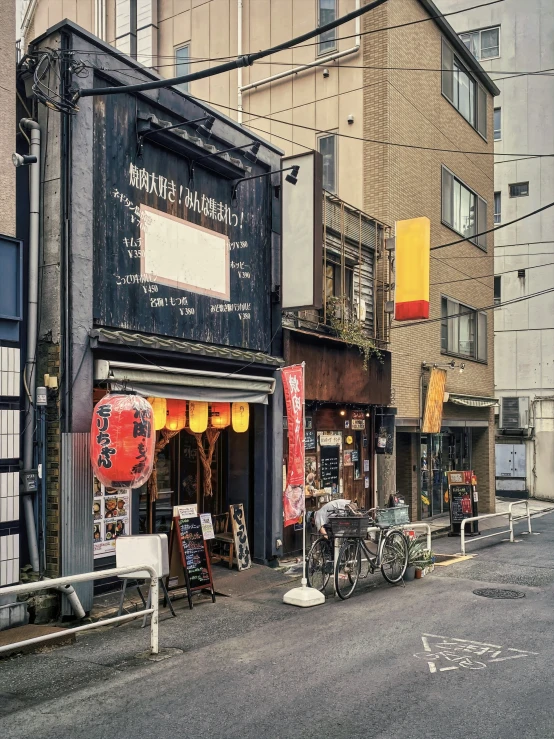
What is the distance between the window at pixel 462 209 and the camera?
75.1 ft

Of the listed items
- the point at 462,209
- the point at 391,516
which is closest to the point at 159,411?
the point at 391,516

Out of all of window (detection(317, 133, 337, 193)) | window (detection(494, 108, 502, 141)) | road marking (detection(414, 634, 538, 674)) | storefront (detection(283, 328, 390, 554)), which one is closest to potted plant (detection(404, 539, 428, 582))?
storefront (detection(283, 328, 390, 554))

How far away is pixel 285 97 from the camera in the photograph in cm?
2112

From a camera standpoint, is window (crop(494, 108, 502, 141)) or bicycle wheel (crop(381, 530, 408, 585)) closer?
bicycle wheel (crop(381, 530, 408, 585))

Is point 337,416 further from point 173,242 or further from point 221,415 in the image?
point 173,242

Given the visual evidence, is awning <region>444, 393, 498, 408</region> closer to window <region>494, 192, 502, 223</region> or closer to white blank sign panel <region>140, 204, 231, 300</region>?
white blank sign panel <region>140, 204, 231, 300</region>

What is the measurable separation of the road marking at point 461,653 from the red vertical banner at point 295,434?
4616 millimetres

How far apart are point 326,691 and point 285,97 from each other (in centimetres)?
1789

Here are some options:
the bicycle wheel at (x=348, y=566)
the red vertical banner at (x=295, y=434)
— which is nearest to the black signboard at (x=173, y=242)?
the red vertical banner at (x=295, y=434)

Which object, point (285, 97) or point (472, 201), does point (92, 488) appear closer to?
point (285, 97)

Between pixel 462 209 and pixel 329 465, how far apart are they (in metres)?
11.9

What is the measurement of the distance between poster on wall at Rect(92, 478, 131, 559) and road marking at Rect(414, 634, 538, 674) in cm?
501

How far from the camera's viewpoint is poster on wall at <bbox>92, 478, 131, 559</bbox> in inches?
436

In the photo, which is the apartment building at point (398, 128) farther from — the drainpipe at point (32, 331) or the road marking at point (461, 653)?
the drainpipe at point (32, 331)
